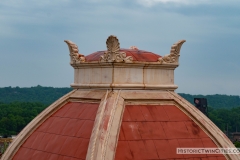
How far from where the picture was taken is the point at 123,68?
1166cm

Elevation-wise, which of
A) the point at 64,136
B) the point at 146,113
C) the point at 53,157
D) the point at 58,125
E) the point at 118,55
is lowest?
the point at 53,157

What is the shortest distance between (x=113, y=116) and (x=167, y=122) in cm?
136

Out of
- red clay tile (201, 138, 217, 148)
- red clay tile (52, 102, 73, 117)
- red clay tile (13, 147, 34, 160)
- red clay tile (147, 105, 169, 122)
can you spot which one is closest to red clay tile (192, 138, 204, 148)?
red clay tile (201, 138, 217, 148)

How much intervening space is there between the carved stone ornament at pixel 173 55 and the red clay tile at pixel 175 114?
1134 millimetres

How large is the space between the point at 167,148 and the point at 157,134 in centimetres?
39

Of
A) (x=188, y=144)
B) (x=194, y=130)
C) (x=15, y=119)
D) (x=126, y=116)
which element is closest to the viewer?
(x=126, y=116)

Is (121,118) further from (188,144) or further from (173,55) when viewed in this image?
(173,55)

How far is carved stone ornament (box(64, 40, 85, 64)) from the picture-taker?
12.6 m

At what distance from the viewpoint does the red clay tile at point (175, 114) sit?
38.9ft

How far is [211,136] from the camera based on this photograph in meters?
12.1

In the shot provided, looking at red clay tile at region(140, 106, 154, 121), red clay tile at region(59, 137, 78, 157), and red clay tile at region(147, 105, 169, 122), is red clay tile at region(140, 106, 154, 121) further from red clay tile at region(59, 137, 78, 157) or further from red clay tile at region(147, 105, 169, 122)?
red clay tile at region(59, 137, 78, 157)

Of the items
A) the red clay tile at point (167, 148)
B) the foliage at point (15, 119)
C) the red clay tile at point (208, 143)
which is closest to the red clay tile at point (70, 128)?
the red clay tile at point (167, 148)

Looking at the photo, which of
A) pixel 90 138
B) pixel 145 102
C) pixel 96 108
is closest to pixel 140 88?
pixel 145 102

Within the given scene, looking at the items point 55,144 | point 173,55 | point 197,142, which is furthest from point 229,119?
point 55,144
